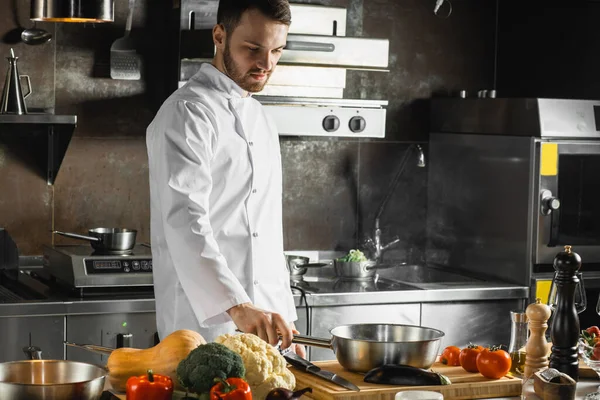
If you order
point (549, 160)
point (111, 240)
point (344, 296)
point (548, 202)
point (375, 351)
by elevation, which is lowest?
point (344, 296)

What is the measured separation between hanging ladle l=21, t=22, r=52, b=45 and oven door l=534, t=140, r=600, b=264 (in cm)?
200

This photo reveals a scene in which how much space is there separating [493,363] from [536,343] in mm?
Result: 142

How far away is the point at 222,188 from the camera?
2.68m

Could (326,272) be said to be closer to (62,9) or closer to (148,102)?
(148,102)

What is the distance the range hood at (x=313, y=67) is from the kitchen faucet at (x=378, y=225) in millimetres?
395

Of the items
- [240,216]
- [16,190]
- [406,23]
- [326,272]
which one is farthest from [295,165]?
[240,216]

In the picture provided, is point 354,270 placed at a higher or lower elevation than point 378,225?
lower

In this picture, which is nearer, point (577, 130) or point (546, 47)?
point (577, 130)

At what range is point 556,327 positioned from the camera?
2256 millimetres

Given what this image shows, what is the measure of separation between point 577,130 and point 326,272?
1225mm

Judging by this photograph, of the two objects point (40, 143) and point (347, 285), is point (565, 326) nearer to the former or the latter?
point (347, 285)

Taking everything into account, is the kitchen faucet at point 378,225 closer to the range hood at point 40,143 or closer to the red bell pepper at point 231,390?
the range hood at point 40,143

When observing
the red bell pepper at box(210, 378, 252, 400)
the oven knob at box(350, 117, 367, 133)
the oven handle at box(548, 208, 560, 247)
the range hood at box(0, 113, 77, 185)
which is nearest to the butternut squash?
the red bell pepper at box(210, 378, 252, 400)

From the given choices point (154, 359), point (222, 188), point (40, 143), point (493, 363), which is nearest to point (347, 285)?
point (40, 143)
